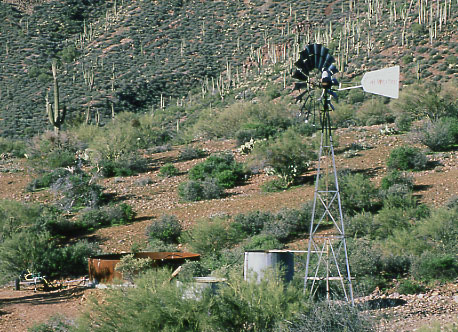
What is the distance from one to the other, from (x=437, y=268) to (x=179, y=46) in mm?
49230

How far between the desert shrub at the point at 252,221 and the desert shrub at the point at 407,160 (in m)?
6.10

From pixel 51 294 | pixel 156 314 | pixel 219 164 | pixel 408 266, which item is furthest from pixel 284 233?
pixel 156 314

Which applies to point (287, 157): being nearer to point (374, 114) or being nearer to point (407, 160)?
point (407, 160)

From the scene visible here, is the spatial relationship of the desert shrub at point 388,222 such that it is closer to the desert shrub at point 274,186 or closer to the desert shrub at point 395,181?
the desert shrub at point 395,181

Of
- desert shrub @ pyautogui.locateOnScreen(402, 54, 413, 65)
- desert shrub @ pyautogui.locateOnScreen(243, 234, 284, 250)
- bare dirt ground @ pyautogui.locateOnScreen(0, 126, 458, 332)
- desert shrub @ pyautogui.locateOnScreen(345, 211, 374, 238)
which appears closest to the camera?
bare dirt ground @ pyautogui.locateOnScreen(0, 126, 458, 332)

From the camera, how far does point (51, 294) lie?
53.2ft

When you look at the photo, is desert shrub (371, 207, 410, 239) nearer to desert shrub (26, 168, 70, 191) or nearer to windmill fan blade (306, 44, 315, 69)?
windmill fan blade (306, 44, 315, 69)

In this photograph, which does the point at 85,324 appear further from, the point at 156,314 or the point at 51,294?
the point at 51,294

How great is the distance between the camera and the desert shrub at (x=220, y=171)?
2533cm

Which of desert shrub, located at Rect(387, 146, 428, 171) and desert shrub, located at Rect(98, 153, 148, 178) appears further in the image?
desert shrub, located at Rect(98, 153, 148, 178)

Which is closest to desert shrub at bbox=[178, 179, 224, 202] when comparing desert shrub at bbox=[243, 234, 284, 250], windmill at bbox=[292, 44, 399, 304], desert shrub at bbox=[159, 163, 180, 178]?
desert shrub at bbox=[159, 163, 180, 178]

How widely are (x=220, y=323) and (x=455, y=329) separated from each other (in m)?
2.94

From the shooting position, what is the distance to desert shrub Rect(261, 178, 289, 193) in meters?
24.0

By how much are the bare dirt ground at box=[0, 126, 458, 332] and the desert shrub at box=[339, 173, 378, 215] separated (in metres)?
1.43
